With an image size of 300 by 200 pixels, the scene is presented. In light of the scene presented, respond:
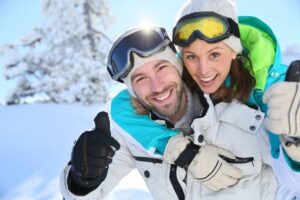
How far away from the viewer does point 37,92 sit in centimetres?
1416

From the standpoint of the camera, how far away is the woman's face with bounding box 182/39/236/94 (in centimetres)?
232

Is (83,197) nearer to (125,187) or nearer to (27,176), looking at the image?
(125,187)

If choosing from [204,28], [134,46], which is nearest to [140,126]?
[134,46]

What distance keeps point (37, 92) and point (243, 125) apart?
12956 millimetres

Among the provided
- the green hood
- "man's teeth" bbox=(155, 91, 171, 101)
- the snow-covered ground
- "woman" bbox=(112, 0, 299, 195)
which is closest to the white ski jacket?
"woman" bbox=(112, 0, 299, 195)

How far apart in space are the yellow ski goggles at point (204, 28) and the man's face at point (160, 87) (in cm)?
24

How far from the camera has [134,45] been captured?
8.55 ft

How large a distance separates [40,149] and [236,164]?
24.1 feet

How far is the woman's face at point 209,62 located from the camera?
2322 millimetres

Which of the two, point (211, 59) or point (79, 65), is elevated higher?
point (211, 59)

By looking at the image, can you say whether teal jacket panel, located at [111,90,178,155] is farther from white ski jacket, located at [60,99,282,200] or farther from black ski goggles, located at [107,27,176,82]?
black ski goggles, located at [107,27,176,82]

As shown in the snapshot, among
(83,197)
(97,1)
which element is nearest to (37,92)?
(97,1)

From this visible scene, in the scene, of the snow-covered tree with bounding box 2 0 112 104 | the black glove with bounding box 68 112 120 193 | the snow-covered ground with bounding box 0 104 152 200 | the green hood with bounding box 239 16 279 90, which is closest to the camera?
the black glove with bounding box 68 112 120 193

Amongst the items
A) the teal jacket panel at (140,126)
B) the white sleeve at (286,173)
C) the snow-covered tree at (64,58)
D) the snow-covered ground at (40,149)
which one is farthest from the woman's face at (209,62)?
the snow-covered tree at (64,58)
